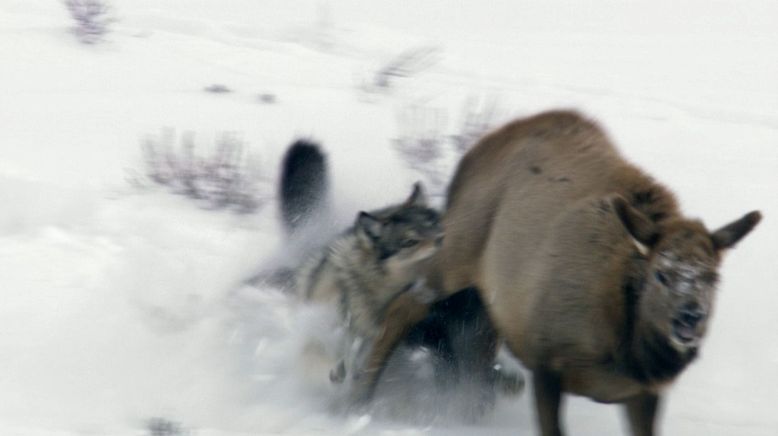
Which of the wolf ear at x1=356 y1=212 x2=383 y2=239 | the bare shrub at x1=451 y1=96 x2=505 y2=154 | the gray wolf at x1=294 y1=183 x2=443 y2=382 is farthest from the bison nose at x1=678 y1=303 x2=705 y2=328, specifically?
the bare shrub at x1=451 y1=96 x2=505 y2=154

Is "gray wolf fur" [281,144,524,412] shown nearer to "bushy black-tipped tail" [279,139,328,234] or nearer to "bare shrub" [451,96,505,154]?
"bushy black-tipped tail" [279,139,328,234]

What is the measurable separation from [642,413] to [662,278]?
0.87m

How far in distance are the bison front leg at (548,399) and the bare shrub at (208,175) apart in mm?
3096

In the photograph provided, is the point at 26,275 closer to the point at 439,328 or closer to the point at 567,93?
the point at 439,328

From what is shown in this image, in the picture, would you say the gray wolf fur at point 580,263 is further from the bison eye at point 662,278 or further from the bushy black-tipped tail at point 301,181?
the bushy black-tipped tail at point 301,181

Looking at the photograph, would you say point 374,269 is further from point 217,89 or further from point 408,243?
point 217,89

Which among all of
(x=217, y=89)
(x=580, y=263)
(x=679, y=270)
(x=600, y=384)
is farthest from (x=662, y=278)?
(x=217, y=89)

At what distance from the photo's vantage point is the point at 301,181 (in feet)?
21.9

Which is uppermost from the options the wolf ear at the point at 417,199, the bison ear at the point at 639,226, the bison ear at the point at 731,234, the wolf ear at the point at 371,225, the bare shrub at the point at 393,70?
the bison ear at the point at 731,234

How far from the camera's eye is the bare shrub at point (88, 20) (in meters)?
10.2

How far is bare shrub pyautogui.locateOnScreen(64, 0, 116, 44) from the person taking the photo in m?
10.2

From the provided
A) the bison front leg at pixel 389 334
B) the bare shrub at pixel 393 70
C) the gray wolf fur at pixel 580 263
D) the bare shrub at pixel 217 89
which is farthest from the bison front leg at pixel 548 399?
the bare shrub at pixel 393 70

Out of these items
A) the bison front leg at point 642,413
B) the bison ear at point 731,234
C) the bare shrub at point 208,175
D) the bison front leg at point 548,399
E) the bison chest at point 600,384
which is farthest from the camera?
the bare shrub at point 208,175

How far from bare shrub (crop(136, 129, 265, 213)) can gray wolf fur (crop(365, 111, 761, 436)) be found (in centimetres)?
205
